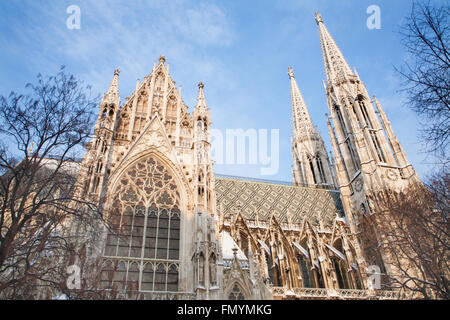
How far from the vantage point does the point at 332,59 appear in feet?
131

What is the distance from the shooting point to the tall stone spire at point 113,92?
19786 millimetres

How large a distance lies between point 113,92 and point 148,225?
8596mm

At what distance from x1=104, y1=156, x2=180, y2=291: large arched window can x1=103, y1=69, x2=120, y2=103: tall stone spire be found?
4307 millimetres

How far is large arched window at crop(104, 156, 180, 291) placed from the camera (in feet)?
48.8

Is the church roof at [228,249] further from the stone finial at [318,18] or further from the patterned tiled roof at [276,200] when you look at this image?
the stone finial at [318,18]

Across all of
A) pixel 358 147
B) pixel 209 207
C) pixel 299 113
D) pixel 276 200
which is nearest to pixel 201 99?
pixel 209 207

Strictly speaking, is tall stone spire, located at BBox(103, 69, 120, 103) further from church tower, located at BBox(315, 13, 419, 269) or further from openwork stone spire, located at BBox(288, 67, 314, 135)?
openwork stone spire, located at BBox(288, 67, 314, 135)

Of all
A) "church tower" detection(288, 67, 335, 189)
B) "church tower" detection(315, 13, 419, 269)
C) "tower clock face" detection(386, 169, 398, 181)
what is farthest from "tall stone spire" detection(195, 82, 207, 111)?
"church tower" detection(288, 67, 335, 189)

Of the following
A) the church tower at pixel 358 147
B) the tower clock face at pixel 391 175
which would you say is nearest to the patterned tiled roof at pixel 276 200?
the church tower at pixel 358 147

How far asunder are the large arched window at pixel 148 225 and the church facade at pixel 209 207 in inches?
1.9

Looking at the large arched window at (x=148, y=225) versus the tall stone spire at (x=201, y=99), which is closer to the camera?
the large arched window at (x=148, y=225)

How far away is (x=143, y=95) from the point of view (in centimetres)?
2206
